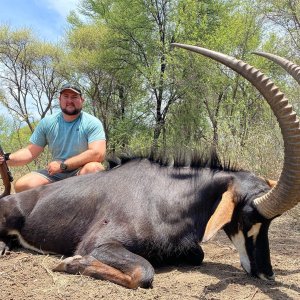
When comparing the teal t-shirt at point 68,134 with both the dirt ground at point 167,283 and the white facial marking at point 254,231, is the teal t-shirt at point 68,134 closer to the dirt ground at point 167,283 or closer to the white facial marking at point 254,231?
the dirt ground at point 167,283

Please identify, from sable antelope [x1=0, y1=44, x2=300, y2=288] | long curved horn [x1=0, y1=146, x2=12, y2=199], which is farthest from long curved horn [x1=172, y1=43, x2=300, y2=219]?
long curved horn [x1=0, y1=146, x2=12, y2=199]

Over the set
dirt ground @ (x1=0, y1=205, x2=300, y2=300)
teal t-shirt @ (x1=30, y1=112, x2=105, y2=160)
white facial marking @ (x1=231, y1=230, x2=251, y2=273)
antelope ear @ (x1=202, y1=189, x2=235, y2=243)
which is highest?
teal t-shirt @ (x1=30, y1=112, x2=105, y2=160)

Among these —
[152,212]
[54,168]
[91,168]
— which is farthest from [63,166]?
[152,212]

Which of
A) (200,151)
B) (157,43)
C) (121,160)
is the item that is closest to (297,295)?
(200,151)

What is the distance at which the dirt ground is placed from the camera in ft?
11.1

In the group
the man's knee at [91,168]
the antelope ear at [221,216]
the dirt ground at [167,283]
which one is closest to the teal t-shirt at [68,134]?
the man's knee at [91,168]

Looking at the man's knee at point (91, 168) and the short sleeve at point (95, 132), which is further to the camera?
the short sleeve at point (95, 132)

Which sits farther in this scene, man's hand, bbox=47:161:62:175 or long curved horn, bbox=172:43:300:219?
man's hand, bbox=47:161:62:175

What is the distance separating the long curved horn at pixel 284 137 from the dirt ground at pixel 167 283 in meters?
0.61

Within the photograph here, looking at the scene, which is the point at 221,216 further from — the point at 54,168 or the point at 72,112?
the point at 72,112

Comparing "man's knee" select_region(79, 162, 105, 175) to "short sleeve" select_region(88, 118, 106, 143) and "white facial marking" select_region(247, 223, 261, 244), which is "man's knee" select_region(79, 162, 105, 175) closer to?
"short sleeve" select_region(88, 118, 106, 143)

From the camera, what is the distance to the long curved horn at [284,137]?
3.44 metres

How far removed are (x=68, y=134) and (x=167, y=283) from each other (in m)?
2.79

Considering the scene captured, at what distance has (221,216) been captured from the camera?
12.0ft
